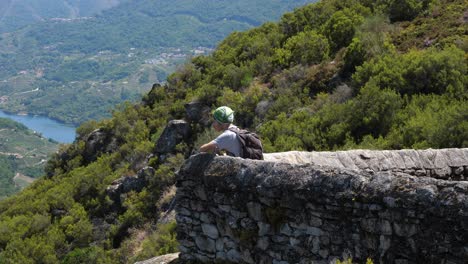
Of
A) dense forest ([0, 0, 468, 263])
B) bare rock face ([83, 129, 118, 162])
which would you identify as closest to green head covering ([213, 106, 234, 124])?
dense forest ([0, 0, 468, 263])

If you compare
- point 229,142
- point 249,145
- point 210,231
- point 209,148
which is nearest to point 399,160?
point 249,145

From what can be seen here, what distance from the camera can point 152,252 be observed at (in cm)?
1440

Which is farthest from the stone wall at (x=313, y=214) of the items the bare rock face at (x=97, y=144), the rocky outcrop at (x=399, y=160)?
the bare rock face at (x=97, y=144)

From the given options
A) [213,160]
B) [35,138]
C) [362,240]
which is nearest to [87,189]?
[213,160]

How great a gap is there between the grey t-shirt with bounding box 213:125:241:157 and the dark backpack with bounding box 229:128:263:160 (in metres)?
0.07

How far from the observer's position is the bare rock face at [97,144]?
1235 inches

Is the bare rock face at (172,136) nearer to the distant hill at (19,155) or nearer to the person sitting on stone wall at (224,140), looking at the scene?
the person sitting on stone wall at (224,140)

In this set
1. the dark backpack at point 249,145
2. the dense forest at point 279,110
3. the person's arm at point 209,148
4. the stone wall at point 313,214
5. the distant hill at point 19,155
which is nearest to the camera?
the stone wall at point 313,214

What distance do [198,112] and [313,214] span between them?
21.0m

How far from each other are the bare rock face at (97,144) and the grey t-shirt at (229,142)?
25492 mm

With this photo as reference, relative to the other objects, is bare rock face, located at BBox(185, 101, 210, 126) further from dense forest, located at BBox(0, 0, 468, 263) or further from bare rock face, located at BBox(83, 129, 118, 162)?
bare rock face, located at BBox(83, 129, 118, 162)

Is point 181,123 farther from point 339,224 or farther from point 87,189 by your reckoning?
point 339,224

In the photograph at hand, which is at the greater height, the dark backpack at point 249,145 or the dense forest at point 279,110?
the dark backpack at point 249,145

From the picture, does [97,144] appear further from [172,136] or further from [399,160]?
[399,160]
